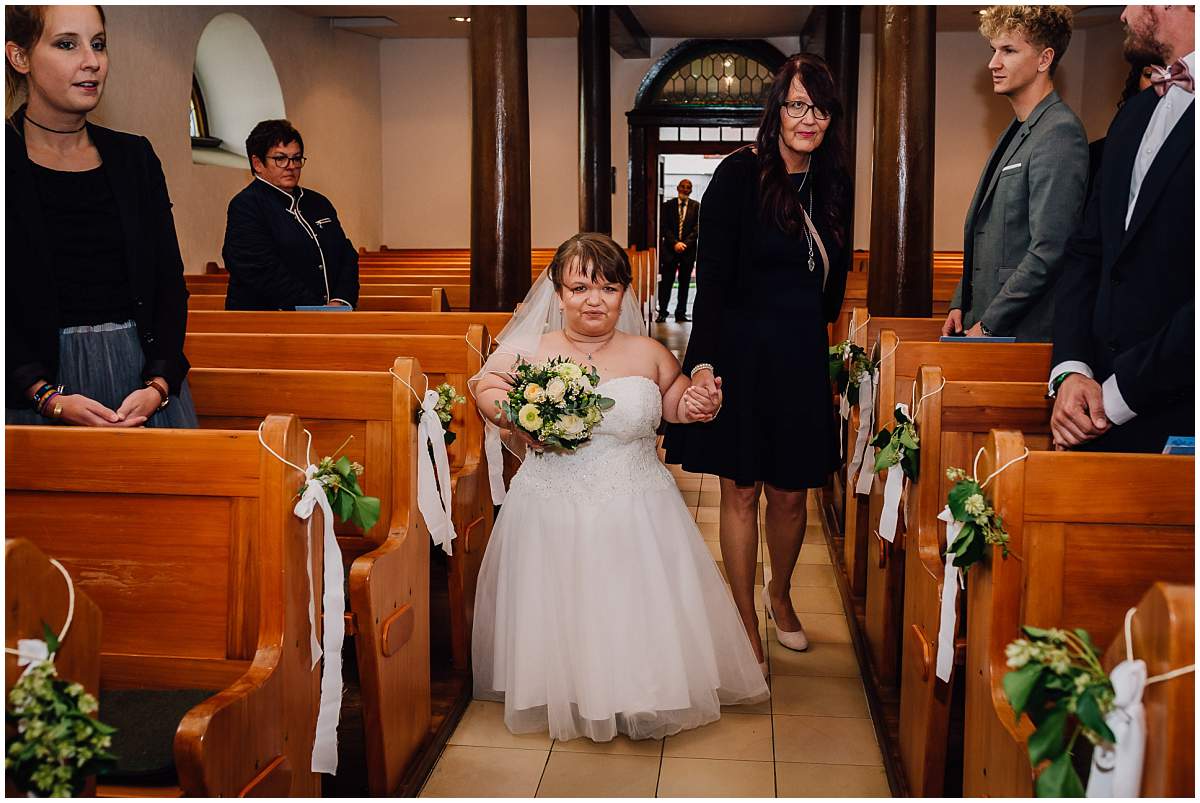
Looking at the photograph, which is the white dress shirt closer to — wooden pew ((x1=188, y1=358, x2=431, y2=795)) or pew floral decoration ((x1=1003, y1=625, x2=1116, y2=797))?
pew floral decoration ((x1=1003, y1=625, x2=1116, y2=797))

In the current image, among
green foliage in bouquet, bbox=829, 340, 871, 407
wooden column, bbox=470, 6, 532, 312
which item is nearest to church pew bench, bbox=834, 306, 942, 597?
green foliage in bouquet, bbox=829, 340, 871, 407

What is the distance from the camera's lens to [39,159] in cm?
242

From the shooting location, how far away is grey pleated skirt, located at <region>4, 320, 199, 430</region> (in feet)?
8.23

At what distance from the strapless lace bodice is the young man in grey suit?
4.13ft

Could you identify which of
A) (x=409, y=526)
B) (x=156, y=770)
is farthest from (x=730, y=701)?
(x=156, y=770)

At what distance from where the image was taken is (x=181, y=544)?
2.15 metres

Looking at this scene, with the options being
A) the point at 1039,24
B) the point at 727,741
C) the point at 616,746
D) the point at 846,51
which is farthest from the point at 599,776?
the point at 846,51

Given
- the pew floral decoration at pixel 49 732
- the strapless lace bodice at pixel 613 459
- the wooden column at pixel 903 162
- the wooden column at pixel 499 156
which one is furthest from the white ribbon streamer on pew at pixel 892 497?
the wooden column at pixel 499 156

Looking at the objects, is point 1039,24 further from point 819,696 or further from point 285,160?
point 285,160

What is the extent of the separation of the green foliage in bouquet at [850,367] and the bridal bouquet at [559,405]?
1.39 metres

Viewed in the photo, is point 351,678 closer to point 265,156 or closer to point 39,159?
point 39,159

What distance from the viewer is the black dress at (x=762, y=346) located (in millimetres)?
3240

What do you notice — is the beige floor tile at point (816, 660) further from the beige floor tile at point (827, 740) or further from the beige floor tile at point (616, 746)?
the beige floor tile at point (616, 746)

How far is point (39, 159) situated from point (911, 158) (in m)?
4.05
